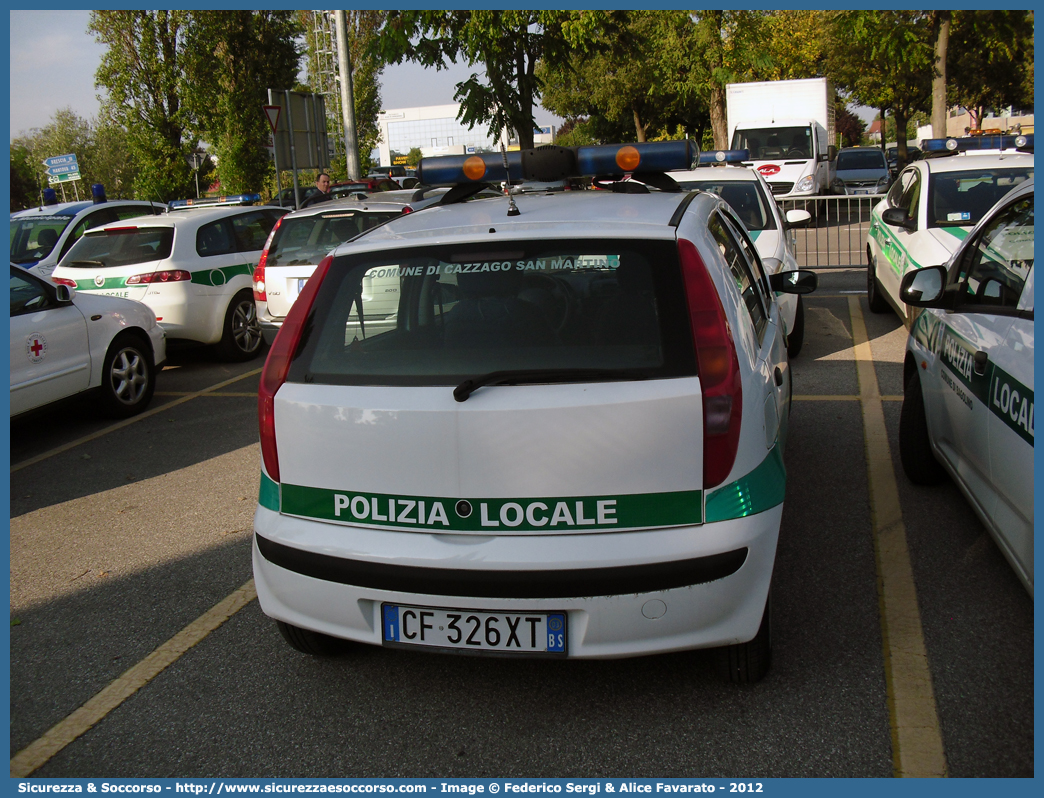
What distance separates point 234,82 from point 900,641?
35.3 m

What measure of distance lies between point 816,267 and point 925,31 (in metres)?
12.6

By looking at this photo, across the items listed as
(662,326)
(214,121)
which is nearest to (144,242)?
(662,326)

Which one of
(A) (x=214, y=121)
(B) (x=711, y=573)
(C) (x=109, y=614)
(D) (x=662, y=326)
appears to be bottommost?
(C) (x=109, y=614)

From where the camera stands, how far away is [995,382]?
3.45m

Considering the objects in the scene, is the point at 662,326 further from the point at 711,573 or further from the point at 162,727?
the point at 162,727

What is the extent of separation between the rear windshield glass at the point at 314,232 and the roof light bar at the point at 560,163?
4.51 m

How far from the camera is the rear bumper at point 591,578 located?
2727 millimetres

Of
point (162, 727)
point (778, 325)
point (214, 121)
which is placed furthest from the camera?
point (214, 121)

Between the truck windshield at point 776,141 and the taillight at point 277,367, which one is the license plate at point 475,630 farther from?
the truck windshield at point 776,141

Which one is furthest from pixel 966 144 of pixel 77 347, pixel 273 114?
pixel 77 347

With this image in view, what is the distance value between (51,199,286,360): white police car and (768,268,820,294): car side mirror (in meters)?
6.35

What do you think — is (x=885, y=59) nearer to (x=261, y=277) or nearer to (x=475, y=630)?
(x=261, y=277)

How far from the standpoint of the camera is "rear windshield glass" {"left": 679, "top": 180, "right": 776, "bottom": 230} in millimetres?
8734

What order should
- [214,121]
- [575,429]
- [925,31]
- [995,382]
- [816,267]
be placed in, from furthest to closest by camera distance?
[214,121] < [925,31] < [816,267] < [995,382] < [575,429]
